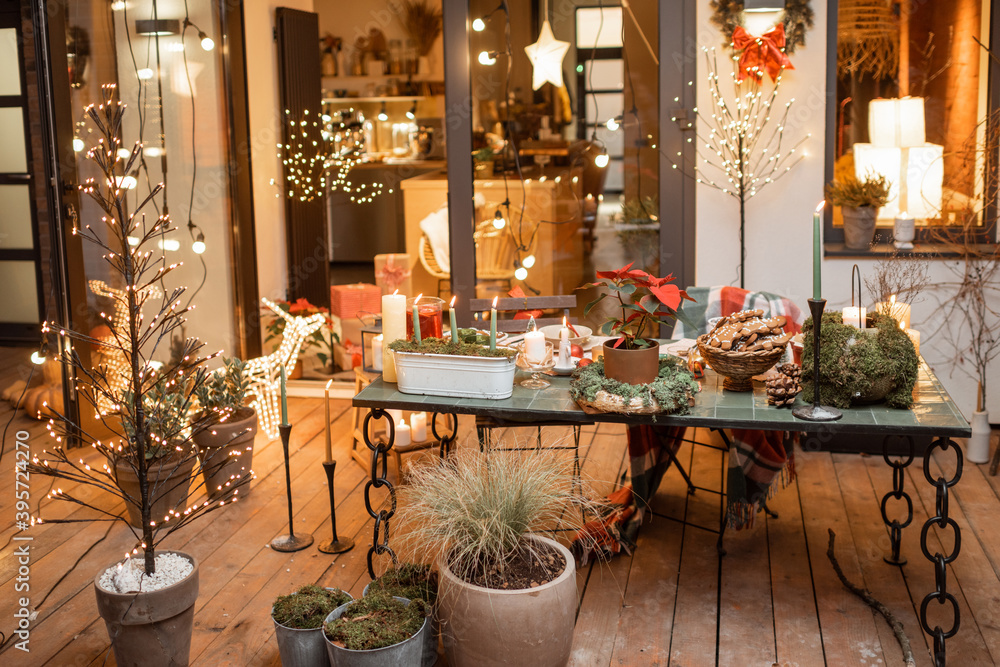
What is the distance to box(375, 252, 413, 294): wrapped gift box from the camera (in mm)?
5684

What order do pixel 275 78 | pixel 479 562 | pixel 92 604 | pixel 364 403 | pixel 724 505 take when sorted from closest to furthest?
pixel 479 562 → pixel 364 403 → pixel 92 604 → pixel 724 505 → pixel 275 78

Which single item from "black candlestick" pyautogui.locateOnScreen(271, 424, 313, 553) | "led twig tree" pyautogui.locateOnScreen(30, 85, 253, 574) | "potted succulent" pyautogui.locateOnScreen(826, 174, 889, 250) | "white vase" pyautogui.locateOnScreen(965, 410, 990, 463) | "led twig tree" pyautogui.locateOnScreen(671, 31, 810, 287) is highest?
"led twig tree" pyautogui.locateOnScreen(671, 31, 810, 287)

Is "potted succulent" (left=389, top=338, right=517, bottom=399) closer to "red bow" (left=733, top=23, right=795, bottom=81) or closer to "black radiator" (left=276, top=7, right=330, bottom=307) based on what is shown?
"red bow" (left=733, top=23, right=795, bottom=81)

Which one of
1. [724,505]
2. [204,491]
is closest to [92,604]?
[204,491]

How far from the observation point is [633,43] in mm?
4457

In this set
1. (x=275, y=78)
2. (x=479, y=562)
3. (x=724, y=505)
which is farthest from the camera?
(x=275, y=78)

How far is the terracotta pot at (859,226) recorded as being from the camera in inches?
171

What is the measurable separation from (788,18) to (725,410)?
7.62 ft

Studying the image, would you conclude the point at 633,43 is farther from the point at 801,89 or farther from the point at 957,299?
the point at 957,299

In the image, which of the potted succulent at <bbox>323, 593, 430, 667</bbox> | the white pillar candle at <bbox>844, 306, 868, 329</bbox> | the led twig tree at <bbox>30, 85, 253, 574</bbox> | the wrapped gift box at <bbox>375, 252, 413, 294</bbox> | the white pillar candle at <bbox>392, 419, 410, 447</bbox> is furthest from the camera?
the wrapped gift box at <bbox>375, 252, 413, 294</bbox>

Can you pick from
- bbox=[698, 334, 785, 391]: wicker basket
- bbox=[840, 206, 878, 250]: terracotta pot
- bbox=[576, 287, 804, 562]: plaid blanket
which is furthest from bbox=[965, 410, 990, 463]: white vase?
bbox=[698, 334, 785, 391]: wicker basket

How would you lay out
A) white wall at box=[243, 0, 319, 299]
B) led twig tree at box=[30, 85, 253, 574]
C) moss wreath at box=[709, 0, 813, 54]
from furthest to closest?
white wall at box=[243, 0, 319, 299]
moss wreath at box=[709, 0, 813, 54]
led twig tree at box=[30, 85, 253, 574]

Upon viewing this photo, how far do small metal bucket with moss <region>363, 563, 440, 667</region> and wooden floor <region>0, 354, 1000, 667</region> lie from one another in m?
0.40

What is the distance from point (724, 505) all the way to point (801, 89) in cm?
189
